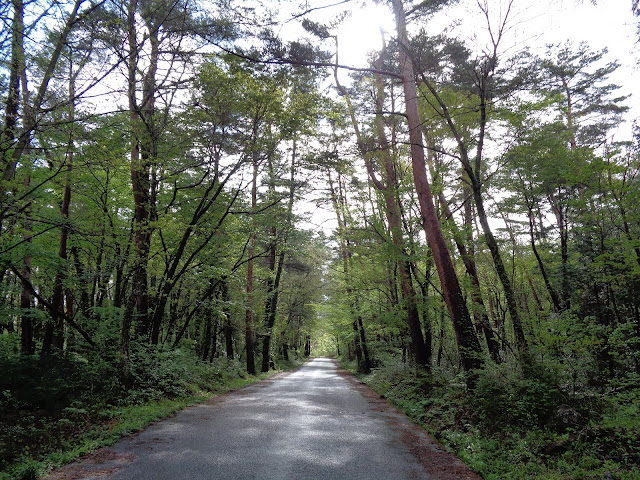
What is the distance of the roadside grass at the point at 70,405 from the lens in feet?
14.9

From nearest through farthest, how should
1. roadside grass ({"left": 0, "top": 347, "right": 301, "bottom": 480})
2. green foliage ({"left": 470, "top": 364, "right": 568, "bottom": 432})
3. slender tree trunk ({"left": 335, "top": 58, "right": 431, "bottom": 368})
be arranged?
roadside grass ({"left": 0, "top": 347, "right": 301, "bottom": 480}) < green foliage ({"left": 470, "top": 364, "right": 568, "bottom": 432}) < slender tree trunk ({"left": 335, "top": 58, "right": 431, "bottom": 368})

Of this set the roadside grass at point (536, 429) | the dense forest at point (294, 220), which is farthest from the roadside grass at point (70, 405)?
the roadside grass at point (536, 429)

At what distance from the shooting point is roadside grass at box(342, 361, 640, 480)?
157 inches

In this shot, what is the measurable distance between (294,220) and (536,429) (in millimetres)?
12298

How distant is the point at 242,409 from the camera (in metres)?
8.21

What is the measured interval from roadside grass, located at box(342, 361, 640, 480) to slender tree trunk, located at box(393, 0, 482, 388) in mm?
920

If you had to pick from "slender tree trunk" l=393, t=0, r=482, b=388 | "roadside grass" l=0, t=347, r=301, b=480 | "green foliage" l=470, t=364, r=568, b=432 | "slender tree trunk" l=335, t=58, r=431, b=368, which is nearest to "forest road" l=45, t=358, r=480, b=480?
"roadside grass" l=0, t=347, r=301, b=480

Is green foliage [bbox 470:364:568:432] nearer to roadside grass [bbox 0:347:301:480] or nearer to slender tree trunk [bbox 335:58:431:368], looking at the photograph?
slender tree trunk [bbox 335:58:431:368]

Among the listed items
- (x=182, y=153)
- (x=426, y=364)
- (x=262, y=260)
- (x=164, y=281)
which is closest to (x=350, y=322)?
(x=262, y=260)

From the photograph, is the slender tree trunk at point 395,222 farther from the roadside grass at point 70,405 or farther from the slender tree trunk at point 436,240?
the roadside grass at point 70,405

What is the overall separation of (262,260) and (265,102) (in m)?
14.6

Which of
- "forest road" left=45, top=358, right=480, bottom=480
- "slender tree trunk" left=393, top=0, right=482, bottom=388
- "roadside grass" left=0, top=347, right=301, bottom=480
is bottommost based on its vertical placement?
"forest road" left=45, top=358, right=480, bottom=480

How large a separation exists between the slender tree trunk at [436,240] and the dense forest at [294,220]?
0.18 ft

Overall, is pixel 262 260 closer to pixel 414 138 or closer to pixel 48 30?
pixel 414 138
